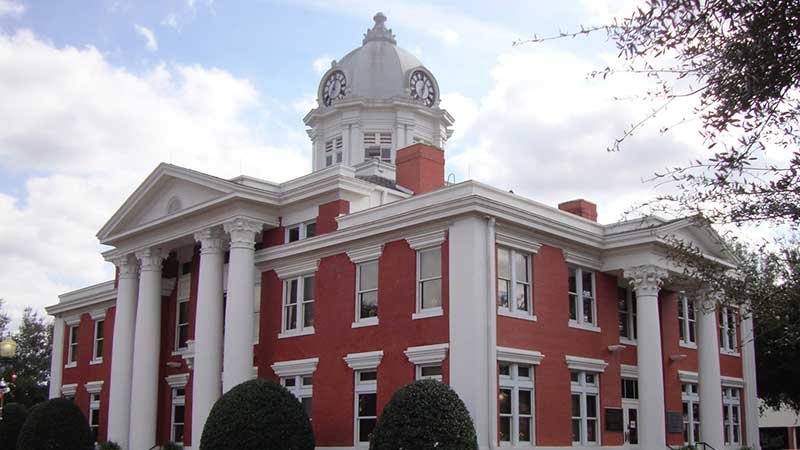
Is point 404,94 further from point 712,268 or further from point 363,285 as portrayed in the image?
point 712,268

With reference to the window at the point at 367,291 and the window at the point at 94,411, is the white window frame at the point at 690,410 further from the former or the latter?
the window at the point at 94,411

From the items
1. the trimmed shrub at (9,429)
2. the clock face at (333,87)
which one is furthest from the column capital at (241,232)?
the trimmed shrub at (9,429)

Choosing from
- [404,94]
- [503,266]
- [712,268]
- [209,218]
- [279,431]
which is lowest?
[279,431]

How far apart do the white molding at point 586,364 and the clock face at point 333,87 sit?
71.7 feet

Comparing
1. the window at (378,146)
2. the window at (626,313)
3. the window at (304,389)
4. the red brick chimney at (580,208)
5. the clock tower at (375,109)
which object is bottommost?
the window at (304,389)

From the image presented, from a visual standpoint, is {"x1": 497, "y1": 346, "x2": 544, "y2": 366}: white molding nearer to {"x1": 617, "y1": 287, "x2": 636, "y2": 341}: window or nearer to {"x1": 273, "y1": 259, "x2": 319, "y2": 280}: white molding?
{"x1": 617, "y1": 287, "x2": 636, "y2": 341}: window

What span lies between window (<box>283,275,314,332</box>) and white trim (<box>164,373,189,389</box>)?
606cm

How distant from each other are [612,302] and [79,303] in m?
25.8

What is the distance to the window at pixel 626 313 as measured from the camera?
31.3m

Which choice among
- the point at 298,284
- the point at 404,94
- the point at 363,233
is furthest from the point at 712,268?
the point at 404,94

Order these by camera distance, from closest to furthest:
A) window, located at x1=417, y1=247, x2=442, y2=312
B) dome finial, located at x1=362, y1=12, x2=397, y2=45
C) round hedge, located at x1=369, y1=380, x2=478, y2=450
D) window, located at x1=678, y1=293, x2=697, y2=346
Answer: round hedge, located at x1=369, y1=380, x2=478, y2=450
window, located at x1=417, y1=247, x2=442, y2=312
window, located at x1=678, y1=293, x2=697, y2=346
dome finial, located at x1=362, y1=12, x2=397, y2=45

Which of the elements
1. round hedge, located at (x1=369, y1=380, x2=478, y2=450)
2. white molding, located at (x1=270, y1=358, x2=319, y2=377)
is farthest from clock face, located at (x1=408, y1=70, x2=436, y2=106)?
round hedge, located at (x1=369, y1=380, x2=478, y2=450)

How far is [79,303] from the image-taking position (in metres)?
43.5

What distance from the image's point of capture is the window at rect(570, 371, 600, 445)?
2773 cm
